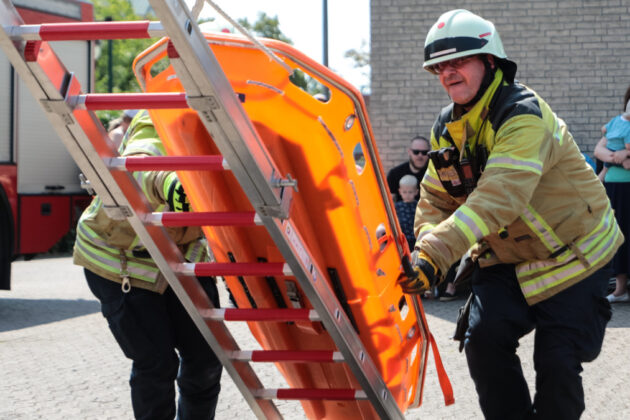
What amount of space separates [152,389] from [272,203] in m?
1.41

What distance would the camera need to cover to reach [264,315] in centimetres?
286

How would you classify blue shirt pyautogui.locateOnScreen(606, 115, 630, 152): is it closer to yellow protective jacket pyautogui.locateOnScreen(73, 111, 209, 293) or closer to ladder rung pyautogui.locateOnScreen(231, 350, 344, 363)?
yellow protective jacket pyautogui.locateOnScreen(73, 111, 209, 293)

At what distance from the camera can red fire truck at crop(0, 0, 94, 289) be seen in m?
8.77

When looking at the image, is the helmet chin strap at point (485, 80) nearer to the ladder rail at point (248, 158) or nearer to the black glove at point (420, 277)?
the black glove at point (420, 277)

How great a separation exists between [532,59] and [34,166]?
20.7 ft

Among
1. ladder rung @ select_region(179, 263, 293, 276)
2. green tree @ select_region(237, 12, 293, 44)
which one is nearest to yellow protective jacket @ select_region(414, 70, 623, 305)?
ladder rung @ select_region(179, 263, 293, 276)

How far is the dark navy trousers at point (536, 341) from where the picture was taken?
3260 mm

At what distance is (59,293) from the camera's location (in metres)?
10.2

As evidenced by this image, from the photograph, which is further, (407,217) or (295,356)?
(407,217)

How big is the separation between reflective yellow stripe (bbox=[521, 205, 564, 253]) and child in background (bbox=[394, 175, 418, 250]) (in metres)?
5.62

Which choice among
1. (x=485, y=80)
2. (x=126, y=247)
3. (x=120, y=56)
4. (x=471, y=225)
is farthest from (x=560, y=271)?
(x=120, y=56)

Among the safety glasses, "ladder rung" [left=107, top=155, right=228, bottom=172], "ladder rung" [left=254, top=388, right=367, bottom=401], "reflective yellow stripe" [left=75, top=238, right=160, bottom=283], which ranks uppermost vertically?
the safety glasses

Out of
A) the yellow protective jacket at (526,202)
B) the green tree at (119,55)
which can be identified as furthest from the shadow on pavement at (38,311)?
the green tree at (119,55)

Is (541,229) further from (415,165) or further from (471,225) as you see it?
(415,165)
